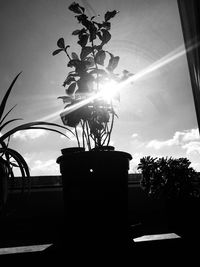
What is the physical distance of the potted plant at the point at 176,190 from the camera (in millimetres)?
903

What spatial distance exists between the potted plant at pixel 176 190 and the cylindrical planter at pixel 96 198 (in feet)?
0.90

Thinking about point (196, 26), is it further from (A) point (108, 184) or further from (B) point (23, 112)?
(A) point (108, 184)

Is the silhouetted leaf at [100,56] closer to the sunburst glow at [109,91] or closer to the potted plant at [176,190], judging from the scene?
the sunburst glow at [109,91]

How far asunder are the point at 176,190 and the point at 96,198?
0.40 metres

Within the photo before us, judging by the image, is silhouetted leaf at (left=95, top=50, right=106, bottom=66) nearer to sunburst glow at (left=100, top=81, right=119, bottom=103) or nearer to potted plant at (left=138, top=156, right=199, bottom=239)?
sunburst glow at (left=100, top=81, right=119, bottom=103)

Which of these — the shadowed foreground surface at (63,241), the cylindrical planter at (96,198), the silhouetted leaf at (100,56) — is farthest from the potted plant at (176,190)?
the silhouetted leaf at (100,56)

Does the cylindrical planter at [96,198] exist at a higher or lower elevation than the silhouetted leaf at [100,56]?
lower

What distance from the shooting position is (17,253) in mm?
588

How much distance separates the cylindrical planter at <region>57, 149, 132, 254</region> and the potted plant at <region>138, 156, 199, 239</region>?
27cm

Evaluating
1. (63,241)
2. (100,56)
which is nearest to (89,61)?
(100,56)

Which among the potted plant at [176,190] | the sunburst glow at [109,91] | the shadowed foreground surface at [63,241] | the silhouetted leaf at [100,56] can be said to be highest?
the silhouetted leaf at [100,56]

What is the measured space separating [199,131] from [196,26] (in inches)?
32.2

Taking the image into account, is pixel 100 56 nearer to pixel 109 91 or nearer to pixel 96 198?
pixel 109 91

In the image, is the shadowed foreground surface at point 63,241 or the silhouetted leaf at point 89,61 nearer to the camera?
the shadowed foreground surface at point 63,241
